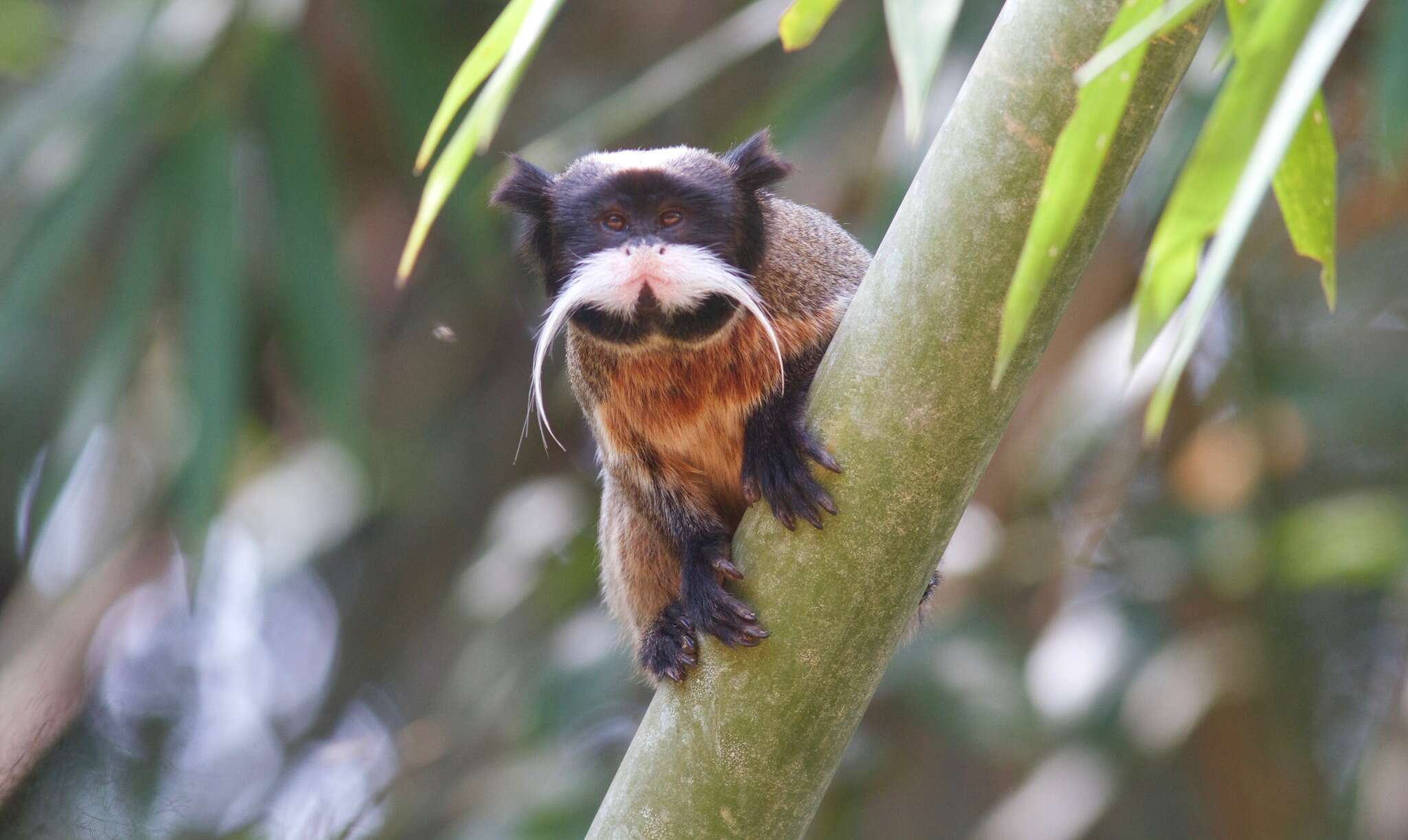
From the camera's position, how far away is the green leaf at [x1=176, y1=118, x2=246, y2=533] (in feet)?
10.8

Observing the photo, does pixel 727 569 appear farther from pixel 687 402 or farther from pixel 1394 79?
pixel 1394 79

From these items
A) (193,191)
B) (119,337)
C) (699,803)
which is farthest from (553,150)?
(699,803)

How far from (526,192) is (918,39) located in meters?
0.93

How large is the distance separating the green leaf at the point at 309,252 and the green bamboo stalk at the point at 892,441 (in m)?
2.17

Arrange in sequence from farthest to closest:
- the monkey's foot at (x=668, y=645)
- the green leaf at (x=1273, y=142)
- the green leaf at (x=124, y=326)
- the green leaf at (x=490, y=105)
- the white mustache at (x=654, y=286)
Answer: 1. the green leaf at (x=124, y=326)
2. the white mustache at (x=654, y=286)
3. the monkey's foot at (x=668, y=645)
4. the green leaf at (x=490, y=105)
5. the green leaf at (x=1273, y=142)

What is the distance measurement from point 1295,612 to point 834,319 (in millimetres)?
2921

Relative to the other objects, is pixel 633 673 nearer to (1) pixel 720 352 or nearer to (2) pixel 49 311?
(1) pixel 720 352

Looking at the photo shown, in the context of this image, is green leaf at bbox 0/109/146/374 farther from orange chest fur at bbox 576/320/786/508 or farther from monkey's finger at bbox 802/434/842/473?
monkey's finger at bbox 802/434/842/473

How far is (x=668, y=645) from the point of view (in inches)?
81.1

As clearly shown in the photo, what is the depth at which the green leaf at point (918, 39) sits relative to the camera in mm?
1498

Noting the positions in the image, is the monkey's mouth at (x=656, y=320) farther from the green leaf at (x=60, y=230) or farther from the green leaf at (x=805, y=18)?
the green leaf at (x=60, y=230)

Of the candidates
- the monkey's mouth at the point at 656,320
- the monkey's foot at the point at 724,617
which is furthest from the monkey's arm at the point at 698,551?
the monkey's mouth at the point at 656,320

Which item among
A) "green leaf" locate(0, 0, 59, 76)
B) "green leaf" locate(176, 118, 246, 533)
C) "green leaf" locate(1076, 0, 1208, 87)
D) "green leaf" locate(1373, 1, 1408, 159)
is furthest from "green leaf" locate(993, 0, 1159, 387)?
"green leaf" locate(0, 0, 59, 76)

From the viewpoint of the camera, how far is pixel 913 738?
4.70 m
